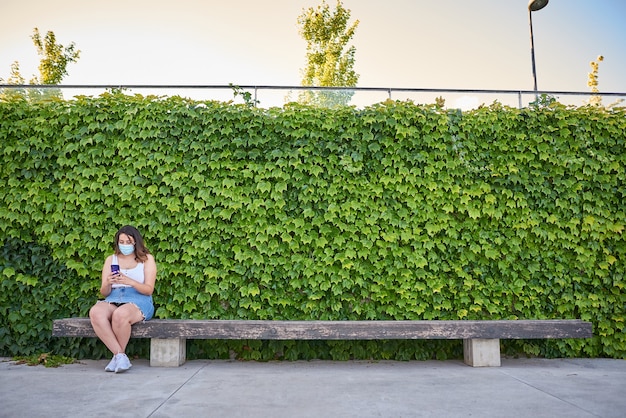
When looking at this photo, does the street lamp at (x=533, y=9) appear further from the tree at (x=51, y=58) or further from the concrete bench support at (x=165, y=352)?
the tree at (x=51, y=58)

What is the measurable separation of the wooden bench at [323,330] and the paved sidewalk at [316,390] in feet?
1.07

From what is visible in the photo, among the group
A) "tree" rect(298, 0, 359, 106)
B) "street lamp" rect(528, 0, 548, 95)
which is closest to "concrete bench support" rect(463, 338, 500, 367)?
"street lamp" rect(528, 0, 548, 95)

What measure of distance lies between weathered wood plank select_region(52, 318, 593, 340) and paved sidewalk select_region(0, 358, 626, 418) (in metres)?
0.35

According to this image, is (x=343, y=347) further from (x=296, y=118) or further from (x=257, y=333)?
(x=296, y=118)

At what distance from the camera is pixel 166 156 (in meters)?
4.97

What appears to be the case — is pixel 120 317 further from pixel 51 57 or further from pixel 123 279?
pixel 51 57

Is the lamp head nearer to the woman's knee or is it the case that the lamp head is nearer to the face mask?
the face mask

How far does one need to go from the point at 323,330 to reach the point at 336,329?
0.14 meters

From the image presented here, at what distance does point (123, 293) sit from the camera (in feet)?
14.7

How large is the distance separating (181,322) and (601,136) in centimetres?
527

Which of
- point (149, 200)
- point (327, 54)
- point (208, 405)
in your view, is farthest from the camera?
point (327, 54)

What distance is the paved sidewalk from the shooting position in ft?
10.1

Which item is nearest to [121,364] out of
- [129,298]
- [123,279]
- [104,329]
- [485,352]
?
[104,329]

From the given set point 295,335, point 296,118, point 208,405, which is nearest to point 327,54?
point 296,118
